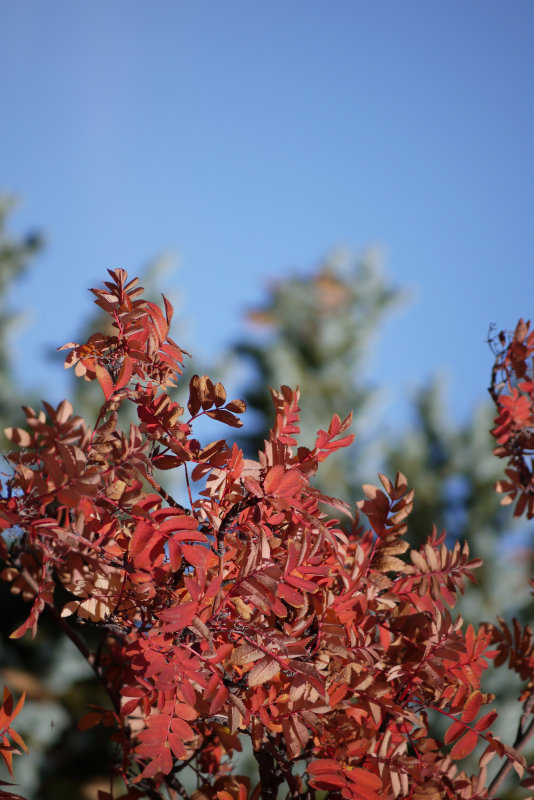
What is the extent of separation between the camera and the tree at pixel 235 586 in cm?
45

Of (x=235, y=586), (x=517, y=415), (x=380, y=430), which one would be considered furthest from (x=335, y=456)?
(x=235, y=586)

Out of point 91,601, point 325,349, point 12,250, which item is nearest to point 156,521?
point 91,601

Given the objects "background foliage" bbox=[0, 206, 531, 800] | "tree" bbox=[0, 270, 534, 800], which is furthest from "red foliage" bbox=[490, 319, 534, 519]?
"background foliage" bbox=[0, 206, 531, 800]

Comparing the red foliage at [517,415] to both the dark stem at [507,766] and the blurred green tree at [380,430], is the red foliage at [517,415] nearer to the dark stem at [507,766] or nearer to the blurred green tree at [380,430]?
the dark stem at [507,766]

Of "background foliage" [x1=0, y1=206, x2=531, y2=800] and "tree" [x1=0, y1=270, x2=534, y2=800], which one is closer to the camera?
"tree" [x1=0, y1=270, x2=534, y2=800]

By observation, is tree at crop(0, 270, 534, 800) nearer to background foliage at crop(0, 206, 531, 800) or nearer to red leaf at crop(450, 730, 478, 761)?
red leaf at crop(450, 730, 478, 761)

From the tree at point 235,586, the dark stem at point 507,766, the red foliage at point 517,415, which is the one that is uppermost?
the red foliage at point 517,415

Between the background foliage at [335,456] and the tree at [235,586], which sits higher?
the background foliage at [335,456]

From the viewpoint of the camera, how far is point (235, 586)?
1.51ft

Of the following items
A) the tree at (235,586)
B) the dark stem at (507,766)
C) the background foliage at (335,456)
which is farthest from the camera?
the background foliage at (335,456)

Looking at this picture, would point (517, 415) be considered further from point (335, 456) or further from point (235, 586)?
point (335, 456)

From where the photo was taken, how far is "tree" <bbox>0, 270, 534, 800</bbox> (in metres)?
0.45

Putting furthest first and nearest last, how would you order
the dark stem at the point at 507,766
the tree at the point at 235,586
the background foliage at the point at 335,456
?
the background foliage at the point at 335,456 < the dark stem at the point at 507,766 < the tree at the point at 235,586

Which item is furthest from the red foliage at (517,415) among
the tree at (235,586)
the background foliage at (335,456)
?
the background foliage at (335,456)
